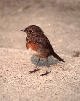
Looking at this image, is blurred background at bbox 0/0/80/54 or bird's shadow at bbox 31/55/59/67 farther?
blurred background at bbox 0/0/80/54

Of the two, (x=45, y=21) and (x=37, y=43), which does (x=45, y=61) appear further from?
(x=45, y=21)

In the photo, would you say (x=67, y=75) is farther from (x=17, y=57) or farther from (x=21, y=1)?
(x=21, y=1)

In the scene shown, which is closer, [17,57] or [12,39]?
[17,57]

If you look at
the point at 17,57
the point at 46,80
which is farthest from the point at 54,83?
the point at 17,57

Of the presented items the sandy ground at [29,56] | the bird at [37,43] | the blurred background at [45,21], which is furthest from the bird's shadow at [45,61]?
the blurred background at [45,21]

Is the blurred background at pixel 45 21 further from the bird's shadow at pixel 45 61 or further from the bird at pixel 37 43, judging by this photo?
the bird at pixel 37 43

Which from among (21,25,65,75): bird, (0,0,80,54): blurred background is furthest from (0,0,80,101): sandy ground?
(21,25,65,75): bird

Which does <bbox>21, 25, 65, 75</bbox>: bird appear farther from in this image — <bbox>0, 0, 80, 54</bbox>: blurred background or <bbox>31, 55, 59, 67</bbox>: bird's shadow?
<bbox>0, 0, 80, 54</bbox>: blurred background
